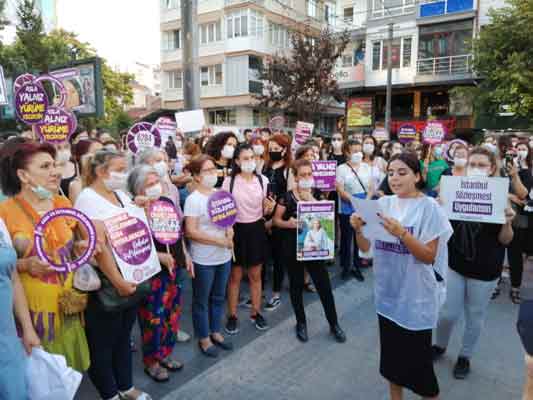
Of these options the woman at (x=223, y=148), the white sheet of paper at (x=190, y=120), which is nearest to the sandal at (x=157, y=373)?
the woman at (x=223, y=148)

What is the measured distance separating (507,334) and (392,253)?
249cm

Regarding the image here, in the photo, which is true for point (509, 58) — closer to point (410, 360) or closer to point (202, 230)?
point (202, 230)

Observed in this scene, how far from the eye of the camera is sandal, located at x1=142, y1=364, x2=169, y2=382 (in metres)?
3.42

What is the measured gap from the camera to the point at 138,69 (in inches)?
2849

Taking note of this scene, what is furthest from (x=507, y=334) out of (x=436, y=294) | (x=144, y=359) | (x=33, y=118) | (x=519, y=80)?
(x=519, y=80)

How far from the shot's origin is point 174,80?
1219 inches

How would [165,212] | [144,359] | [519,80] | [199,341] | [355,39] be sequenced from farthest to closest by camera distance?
[355,39]
[519,80]
[199,341]
[144,359]
[165,212]

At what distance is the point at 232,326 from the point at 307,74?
17395mm

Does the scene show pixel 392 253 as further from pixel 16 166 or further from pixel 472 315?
pixel 16 166

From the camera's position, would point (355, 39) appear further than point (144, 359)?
Yes

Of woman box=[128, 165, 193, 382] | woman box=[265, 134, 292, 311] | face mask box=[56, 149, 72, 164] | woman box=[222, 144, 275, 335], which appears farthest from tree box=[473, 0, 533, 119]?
woman box=[128, 165, 193, 382]

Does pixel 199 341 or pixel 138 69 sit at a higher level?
pixel 138 69

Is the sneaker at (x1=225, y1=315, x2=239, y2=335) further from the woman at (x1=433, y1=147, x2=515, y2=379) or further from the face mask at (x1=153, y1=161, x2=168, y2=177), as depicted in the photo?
the woman at (x1=433, y1=147, x2=515, y2=379)

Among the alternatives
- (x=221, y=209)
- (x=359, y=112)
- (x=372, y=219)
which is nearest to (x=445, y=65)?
(x=359, y=112)
